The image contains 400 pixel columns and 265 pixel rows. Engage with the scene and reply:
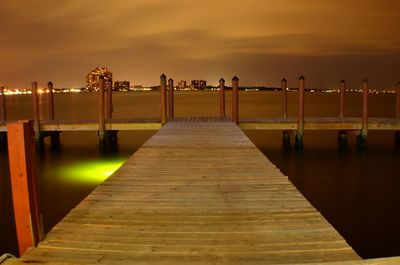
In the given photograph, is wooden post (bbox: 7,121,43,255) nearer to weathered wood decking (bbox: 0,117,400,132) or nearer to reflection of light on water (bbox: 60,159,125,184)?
reflection of light on water (bbox: 60,159,125,184)

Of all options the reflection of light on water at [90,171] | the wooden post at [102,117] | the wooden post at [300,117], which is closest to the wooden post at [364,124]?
the wooden post at [300,117]

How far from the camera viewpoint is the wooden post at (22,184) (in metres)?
3.47

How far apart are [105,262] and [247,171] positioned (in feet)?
11.6

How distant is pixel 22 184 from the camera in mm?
3514

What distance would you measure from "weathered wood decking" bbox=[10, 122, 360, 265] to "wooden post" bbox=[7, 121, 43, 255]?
0.16m

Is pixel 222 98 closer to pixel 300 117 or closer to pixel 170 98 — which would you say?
pixel 170 98

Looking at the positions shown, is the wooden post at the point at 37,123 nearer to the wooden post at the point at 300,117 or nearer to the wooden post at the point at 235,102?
the wooden post at the point at 235,102

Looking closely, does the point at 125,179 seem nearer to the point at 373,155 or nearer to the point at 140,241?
the point at 140,241

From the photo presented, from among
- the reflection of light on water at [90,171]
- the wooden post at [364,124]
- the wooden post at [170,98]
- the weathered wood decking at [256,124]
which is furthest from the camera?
the wooden post at [170,98]

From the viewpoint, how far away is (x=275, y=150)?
1747cm

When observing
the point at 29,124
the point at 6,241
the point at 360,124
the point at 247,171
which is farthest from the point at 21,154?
the point at 360,124

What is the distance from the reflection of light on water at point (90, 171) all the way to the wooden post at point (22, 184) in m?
8.67

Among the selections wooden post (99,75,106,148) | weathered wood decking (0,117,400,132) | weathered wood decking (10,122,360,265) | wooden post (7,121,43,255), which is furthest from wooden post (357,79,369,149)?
wooden post (7,121,43,255)

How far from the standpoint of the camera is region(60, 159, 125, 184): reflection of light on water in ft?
41.5
